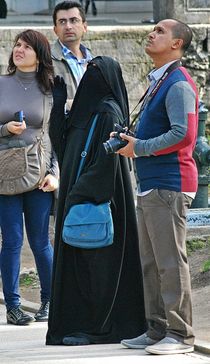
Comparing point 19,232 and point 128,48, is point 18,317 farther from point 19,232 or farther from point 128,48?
point 128,48

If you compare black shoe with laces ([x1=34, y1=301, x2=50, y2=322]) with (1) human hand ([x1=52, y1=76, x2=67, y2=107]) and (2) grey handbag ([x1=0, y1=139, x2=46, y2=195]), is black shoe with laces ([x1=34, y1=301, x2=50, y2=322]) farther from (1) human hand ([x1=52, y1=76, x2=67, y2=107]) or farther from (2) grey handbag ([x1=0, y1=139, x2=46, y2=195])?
(1) human hand ([x1=52, y1=76, x2=67, y2=107])

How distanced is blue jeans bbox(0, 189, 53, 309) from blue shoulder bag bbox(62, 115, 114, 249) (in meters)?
0.85

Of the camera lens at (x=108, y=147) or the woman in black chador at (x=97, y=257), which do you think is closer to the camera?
the camera lens at (x=108, y=147)

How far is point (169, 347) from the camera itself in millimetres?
6559

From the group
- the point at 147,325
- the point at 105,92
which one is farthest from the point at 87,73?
the point at 147,325

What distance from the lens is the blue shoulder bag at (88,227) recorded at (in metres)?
6.78

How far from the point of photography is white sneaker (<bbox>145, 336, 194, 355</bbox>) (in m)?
6.55

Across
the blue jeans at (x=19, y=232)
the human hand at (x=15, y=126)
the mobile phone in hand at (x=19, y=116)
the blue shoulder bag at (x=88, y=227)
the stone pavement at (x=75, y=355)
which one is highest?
the mobile phone in hand at (x=19, y=116)

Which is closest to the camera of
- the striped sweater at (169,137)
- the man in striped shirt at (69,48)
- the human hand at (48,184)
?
the striped sweater at (169,137)

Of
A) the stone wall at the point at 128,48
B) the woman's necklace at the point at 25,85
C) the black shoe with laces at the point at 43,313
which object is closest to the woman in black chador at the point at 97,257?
the woman's necklace at the point at 25,85

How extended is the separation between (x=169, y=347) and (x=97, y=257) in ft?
2.29

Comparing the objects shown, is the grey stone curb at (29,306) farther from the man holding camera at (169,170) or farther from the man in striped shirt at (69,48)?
the man holding camera at (169,170)

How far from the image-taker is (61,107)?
709cm

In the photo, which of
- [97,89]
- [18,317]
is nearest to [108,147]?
[97,89]
